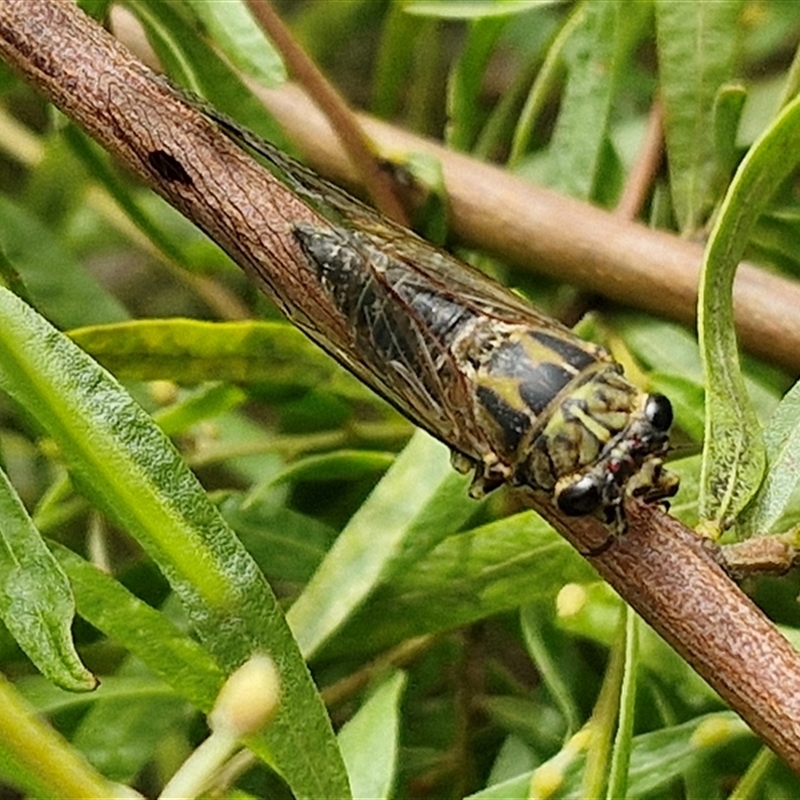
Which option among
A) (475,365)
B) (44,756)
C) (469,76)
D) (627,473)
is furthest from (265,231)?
(469,76)

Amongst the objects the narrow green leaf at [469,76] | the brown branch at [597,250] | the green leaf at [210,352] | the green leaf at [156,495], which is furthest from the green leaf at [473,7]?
the green leaf at [156,495]

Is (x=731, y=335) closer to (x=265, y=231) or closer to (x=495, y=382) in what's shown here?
(x=495, y=382)

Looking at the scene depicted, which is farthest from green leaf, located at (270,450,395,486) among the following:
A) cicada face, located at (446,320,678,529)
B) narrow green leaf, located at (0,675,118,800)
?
narrow green leaf, located at (0,675,118,800)

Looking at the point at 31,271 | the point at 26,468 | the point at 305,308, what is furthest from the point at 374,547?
the point at 26,468

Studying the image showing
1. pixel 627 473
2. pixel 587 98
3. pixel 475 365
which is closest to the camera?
pixel 627 473

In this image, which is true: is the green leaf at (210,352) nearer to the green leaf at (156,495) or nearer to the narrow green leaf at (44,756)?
the green leaf at (156,495)

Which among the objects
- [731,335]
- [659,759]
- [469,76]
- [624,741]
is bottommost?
[659,759]
